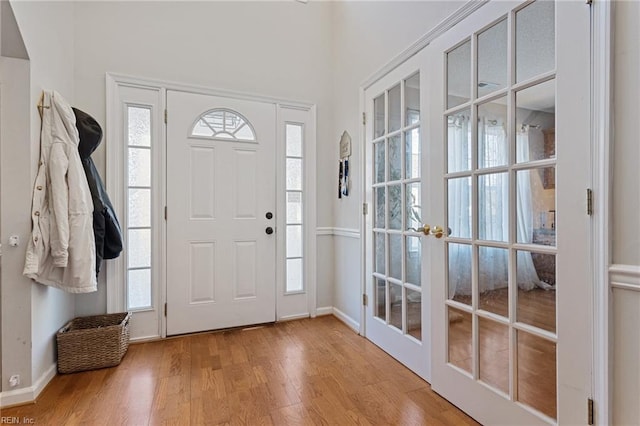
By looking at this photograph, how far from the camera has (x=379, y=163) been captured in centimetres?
245

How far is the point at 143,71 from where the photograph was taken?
2.55 m

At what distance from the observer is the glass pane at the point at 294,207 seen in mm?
3027

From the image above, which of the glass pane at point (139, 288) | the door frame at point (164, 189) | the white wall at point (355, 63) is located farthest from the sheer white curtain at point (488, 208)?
the glass pane at point (139, 288)

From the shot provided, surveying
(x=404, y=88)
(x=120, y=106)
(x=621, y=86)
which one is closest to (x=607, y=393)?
(x=621, y=86)

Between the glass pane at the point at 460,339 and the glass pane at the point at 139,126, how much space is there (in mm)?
2579

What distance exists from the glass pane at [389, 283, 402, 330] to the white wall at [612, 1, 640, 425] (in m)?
1.22

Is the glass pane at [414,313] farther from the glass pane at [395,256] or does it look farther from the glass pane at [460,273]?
the glass pane at [460,273]

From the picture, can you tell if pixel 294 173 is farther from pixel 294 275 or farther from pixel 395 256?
pixel 395 256

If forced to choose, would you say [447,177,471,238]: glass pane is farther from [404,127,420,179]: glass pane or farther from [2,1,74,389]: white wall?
[2,1,74,389]: white wall

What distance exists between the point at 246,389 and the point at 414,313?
115 cm

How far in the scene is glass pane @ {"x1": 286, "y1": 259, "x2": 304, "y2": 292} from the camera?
3.03m

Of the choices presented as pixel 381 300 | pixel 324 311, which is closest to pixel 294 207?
pixel 324 311

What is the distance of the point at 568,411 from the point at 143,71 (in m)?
3.36

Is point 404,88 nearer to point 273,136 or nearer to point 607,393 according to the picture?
point 273,136
